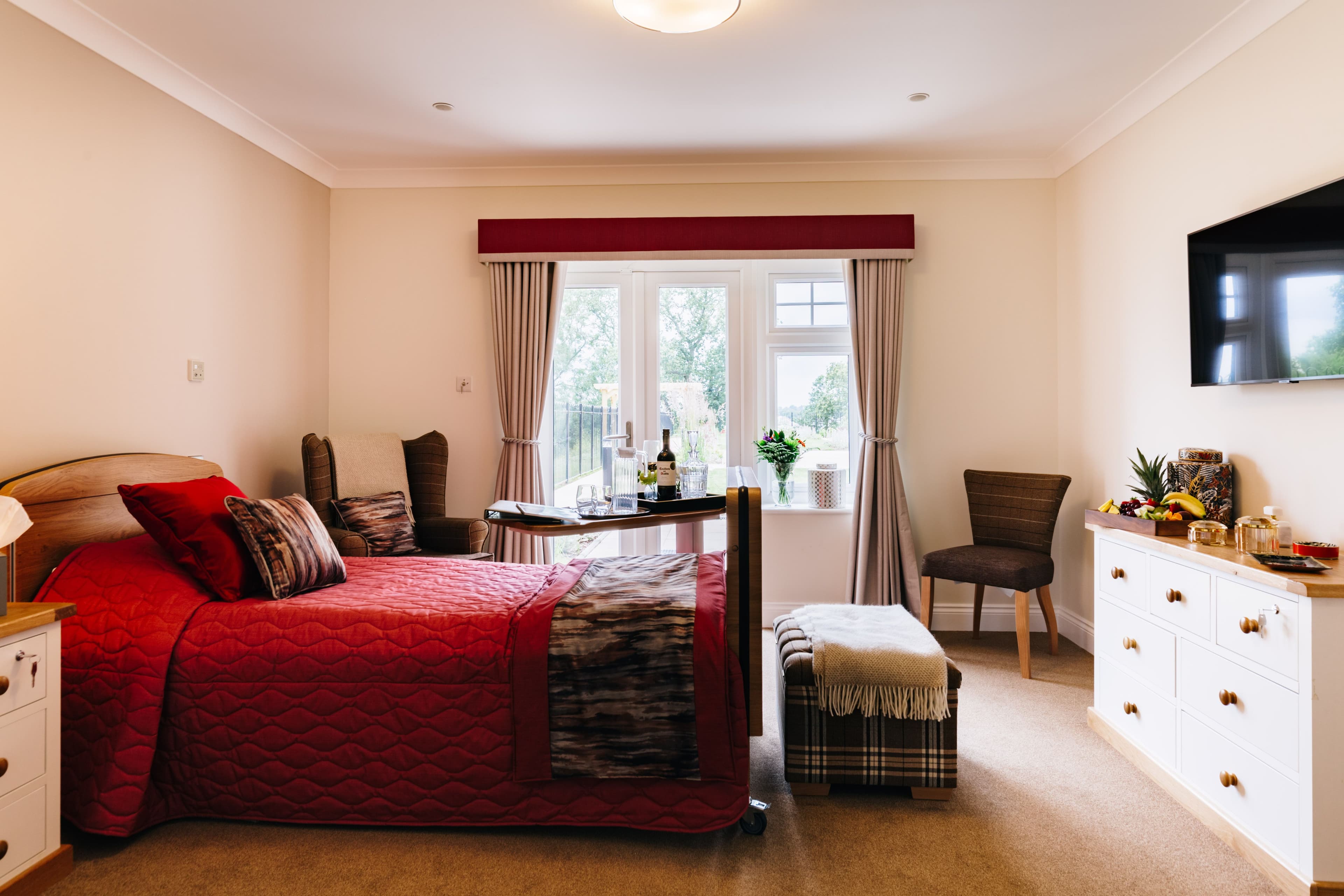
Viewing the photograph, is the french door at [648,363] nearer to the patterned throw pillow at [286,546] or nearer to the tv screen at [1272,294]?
the patterned throw pillow at [286,546]

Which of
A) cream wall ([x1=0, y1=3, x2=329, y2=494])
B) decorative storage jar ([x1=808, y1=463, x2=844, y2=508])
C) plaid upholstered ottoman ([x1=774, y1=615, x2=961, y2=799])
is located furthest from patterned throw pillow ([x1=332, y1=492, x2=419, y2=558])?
decorative storage jar ([x1=808, y1=463, x2=844, y2=508])

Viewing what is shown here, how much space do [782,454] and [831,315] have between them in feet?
3.03

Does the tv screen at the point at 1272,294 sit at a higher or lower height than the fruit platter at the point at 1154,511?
higher

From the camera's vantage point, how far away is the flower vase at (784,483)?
434 centimetres

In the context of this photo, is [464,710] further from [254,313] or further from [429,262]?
[429,262]

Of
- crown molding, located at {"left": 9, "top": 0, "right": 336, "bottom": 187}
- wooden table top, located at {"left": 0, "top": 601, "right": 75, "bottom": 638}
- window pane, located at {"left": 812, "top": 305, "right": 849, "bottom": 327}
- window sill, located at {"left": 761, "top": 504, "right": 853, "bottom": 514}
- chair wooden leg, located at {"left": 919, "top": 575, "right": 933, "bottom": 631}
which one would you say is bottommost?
chair wooden leg, located at {"left": 919, "top": 575, "right": 933, "bottom": 631}

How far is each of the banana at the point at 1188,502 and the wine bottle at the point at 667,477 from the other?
6.11 ft

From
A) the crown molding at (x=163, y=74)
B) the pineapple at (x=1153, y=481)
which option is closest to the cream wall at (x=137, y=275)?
the crown molding at (x=163, y=74)

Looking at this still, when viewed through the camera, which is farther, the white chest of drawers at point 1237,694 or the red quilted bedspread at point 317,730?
the red quilted bedspread at point 317,730

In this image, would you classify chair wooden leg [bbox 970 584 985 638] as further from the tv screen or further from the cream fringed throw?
the cream fringed throw

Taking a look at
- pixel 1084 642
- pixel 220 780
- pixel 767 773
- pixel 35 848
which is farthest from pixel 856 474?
pixel 35 848

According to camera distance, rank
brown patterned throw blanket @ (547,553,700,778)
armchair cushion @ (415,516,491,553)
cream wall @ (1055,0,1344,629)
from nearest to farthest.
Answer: brown patterned throw blanket @ (547,553,700,778), cream wall @ (1055,0,1344,629), armchair cushion @ (415,516,491,553)

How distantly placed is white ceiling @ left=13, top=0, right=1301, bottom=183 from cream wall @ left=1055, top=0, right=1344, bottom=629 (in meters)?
0.20

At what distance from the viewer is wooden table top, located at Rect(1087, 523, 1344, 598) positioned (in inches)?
69.7
